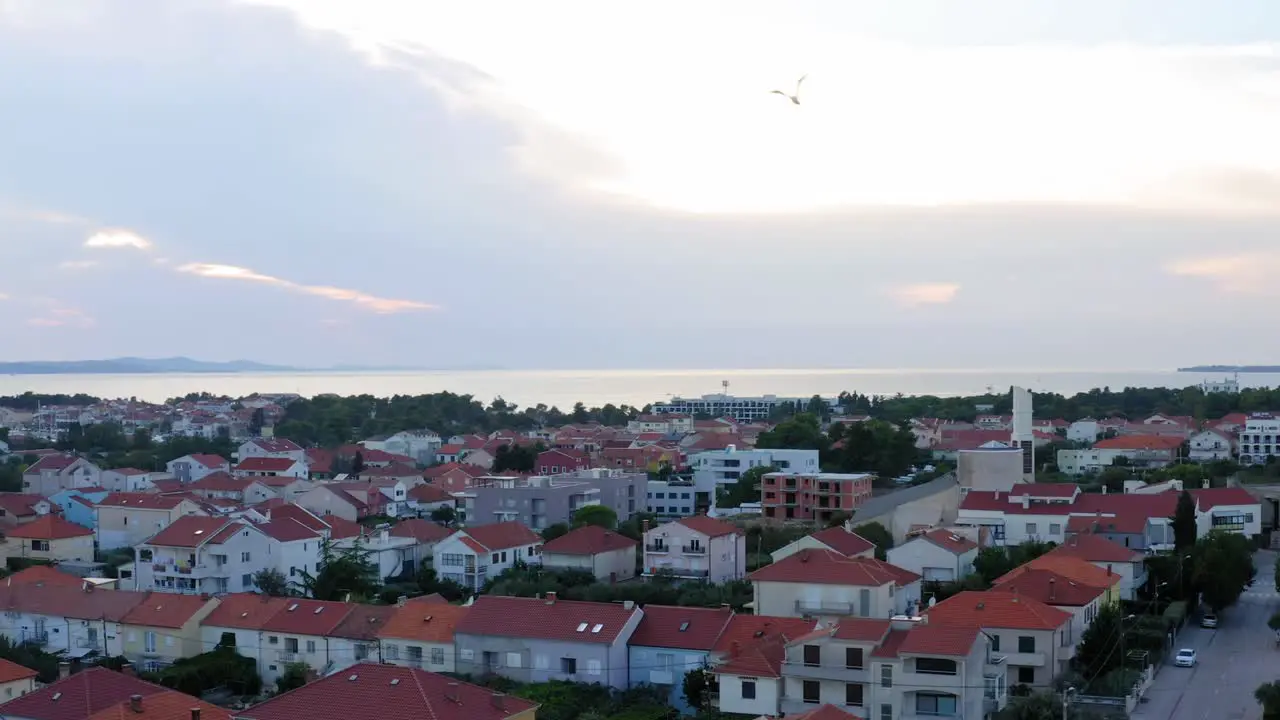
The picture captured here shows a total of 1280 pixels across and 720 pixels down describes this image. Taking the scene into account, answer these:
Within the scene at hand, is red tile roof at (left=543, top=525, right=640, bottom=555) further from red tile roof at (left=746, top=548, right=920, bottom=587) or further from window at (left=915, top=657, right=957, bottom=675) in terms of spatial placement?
window at (left=915, top=657, right=957, bottom=675)

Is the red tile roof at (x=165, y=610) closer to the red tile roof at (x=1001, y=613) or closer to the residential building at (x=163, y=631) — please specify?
the residential building at (x=163, y=631)

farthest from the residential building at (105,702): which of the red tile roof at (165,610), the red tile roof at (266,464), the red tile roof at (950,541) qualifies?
the red tile roof at (266,464)

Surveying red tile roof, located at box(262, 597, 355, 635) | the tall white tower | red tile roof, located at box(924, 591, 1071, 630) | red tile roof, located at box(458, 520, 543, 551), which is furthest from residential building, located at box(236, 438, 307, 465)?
red tile roof, located at box(924, 591, 1071, 630)

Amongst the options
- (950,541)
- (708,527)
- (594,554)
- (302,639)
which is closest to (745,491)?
(708,527)

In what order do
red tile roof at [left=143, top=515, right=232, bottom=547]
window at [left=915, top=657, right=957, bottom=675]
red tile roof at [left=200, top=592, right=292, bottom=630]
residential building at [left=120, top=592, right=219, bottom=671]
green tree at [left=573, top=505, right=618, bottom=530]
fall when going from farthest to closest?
1. green tree at [left=573, top=505, right=618, bottom=530]
2. red tile roof at [left=143, top=515, right=232, bottom=547]
3. residential building at [left=120, top=592, right=219, bottom=671]
4. red tile roof at [left=200, top=592, right=292, bottom=630]
5. window at [left=915, top=657, right=957, bottom=675]

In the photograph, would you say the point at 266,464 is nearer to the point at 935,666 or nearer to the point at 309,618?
the point at 309,618
